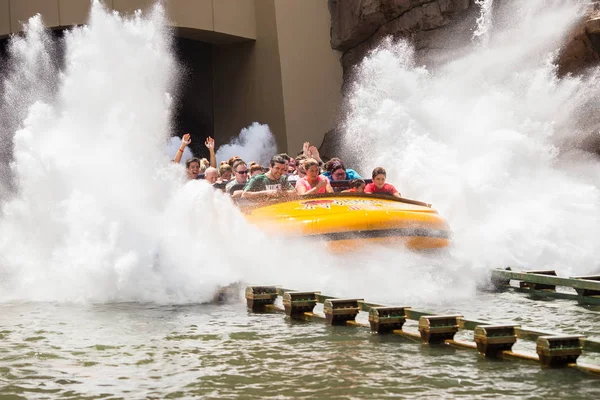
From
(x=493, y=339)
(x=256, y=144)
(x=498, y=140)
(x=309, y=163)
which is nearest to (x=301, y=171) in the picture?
(x=309, y=163)

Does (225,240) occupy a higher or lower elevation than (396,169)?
lower

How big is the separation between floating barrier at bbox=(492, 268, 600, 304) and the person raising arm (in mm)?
2654

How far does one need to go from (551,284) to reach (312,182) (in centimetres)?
304

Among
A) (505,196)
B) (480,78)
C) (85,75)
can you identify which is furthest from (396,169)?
(85,75)

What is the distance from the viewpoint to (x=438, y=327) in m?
6.94

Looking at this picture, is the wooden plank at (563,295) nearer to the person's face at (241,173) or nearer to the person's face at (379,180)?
the person's face at (379,180)

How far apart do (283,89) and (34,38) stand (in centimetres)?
555

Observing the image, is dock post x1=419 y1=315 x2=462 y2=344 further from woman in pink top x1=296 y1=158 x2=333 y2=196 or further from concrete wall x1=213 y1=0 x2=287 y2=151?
concrete wall x1=213 y1=0 x2=287 y2=151

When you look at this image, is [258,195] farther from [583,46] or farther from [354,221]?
[583,46]

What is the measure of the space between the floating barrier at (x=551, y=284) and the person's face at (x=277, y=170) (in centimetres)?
275

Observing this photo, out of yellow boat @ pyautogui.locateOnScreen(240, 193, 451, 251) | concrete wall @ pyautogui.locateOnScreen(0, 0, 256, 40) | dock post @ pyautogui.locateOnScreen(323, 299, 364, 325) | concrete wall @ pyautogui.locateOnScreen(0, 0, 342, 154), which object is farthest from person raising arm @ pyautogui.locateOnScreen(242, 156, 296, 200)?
concrete wall @ pyautogui.locateOnScreen(0, 0, 256, 40)

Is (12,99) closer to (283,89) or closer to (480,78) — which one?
(283,89)

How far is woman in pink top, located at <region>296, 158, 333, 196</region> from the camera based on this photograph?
11.4 meters

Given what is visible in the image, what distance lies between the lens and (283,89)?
21781 mm
